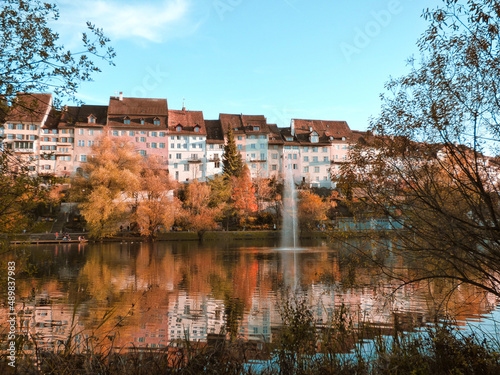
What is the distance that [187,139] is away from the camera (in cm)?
8469

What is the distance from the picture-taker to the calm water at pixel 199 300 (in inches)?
408

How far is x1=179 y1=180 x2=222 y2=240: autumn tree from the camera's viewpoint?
5438cm

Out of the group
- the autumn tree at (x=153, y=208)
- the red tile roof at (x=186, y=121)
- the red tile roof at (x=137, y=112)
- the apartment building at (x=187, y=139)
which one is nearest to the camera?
the autumn tree at (x=153, y=208)

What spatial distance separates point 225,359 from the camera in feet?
20.7

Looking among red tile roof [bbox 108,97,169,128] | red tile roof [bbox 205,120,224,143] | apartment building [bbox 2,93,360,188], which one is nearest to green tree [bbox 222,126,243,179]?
apartment building [bbox 2,93,360,188]

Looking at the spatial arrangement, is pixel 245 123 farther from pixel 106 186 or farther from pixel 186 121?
pixel 106 186

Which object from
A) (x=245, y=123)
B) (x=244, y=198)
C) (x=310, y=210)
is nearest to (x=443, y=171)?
(x=310, y=210)

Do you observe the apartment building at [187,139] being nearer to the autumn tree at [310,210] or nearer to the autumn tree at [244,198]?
the autumn tree at [244,198]

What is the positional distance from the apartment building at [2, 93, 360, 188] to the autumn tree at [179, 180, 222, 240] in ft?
56.1

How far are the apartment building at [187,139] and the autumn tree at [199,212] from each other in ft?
56.1

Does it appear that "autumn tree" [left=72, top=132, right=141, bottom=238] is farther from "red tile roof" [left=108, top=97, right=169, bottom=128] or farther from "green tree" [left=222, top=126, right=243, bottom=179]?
"red tile roof" [left=108, top=97, right=169, bottom=128]

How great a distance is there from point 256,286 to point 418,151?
12.0 m

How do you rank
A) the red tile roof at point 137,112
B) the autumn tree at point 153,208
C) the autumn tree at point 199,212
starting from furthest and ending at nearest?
Result: the red tile roof at point 137,112 < the autumn tree at point 199,212 < the autumn tree at point 153,208

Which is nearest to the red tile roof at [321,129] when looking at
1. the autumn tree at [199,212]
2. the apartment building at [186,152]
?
the apartment building at [186,152]
